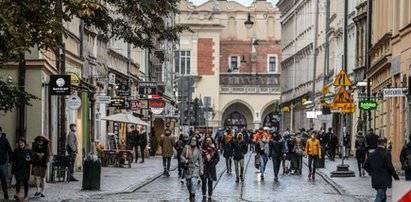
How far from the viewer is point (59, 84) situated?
3186cm

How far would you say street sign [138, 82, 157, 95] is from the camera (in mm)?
58500

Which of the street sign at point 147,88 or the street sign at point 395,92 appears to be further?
the street sign at point 147,88

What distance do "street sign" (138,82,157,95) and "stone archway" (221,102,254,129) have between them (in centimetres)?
6370

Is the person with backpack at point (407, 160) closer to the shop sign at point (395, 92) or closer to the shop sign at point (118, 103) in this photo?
the shop sign at point (395, 92)

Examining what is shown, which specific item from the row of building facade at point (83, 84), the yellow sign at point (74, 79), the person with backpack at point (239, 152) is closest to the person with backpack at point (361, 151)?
the person with backpack at point (239, 152)

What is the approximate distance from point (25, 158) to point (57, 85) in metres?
5.95

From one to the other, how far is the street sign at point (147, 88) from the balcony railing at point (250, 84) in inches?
2462

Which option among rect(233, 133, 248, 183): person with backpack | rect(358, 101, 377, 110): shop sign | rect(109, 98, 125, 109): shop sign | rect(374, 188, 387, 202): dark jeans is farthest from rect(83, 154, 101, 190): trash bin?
rect(109, 98, 125, 109): shop sign

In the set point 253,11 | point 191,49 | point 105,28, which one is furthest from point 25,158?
point 253,11

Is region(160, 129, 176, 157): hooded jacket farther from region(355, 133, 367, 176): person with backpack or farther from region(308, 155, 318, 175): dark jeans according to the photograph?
region(355, 133, 367, 176): person with backpack

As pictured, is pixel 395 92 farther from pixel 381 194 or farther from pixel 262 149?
pixel 381 194

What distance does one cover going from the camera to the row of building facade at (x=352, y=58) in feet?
126

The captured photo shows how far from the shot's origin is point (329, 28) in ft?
257

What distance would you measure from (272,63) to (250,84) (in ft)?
16.7
